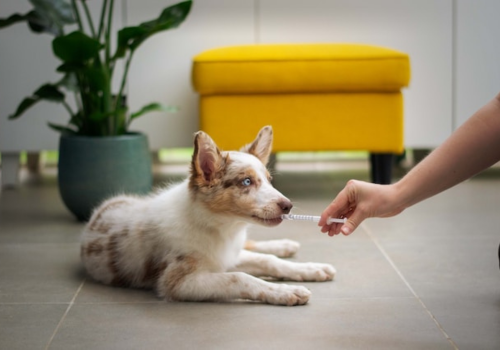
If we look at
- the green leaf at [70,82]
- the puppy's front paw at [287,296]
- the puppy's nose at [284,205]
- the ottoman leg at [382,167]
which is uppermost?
the green leaf at [70,82]

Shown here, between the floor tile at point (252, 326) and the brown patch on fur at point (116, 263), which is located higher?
the brown patch on fur at point (116, 263)

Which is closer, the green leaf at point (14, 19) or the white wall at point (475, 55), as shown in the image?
the green leaf at point (14, 19)

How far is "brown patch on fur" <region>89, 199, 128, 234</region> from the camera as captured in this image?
2.41 m

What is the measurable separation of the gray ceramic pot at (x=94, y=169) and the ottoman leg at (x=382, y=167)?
126 cm

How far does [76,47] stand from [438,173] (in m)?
1.77

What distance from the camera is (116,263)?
2.33 m

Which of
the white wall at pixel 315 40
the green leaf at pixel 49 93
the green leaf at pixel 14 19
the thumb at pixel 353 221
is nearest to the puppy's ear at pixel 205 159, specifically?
the thumb at pixel 353 221

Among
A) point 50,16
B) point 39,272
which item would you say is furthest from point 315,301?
point 50,16

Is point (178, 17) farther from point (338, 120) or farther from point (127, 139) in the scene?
point (338, 120)

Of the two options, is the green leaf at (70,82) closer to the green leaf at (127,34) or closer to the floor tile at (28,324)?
the green leaf at (127,34)

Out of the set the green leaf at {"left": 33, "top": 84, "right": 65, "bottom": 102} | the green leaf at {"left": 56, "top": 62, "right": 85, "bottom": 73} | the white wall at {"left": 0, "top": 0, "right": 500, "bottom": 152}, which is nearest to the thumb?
the green leaf at {"left": 56, "top": 62, "right": 85, "bottom": 73}

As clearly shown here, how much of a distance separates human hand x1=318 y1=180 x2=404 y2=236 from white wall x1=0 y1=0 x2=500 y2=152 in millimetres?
2373

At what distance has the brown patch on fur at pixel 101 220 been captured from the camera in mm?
2410

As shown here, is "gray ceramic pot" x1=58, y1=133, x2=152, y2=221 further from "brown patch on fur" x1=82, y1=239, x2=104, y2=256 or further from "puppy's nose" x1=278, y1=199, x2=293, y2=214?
"puppy's nose" x1=278, y1=199, x2=293, y2=214
